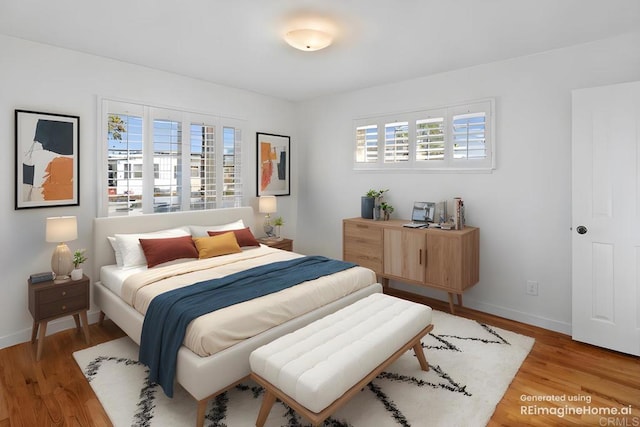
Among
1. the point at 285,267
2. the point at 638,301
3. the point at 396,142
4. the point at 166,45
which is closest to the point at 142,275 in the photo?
the point at 285,267

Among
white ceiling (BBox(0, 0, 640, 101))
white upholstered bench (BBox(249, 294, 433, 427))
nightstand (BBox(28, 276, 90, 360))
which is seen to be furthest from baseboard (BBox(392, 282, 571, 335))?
nightstand (BBox(28, 276, 90, 360))

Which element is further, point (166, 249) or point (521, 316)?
point (521, 316)

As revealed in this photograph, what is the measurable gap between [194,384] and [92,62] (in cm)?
319

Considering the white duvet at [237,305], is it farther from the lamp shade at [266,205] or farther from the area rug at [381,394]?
the lamp shade at [266,205]

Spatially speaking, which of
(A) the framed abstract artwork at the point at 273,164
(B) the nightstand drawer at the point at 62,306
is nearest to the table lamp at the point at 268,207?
(A) the framed abstract artwork at the point at 273,164

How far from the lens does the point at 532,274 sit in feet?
11.6

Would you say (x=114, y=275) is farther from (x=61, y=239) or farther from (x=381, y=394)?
(x=381, y=394)

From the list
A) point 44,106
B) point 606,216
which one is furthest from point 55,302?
point 606,216

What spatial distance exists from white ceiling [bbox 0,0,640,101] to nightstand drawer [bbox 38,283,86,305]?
2.11 metres

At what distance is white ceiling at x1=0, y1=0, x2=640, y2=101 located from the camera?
251 centimetres

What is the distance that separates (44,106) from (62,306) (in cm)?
178

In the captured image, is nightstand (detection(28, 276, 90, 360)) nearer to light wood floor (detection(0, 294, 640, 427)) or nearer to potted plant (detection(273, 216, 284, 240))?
light wood floor (detection(0, 294, 640, 427))

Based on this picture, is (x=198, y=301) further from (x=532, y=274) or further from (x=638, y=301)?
(x=638, y=301)

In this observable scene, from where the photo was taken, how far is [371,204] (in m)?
4.48
